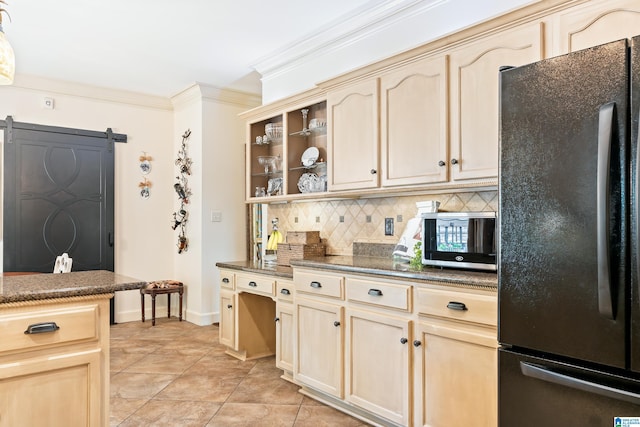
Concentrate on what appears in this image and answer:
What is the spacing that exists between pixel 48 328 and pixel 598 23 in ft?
8.46

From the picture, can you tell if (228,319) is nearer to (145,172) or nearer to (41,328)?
(41,328)

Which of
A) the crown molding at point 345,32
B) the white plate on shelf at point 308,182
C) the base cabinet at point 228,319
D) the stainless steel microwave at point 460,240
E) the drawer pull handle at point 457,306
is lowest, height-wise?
the base cabinet at point 228,319

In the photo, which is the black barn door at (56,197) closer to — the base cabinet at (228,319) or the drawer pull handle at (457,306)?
the base cabinet at (228,319)

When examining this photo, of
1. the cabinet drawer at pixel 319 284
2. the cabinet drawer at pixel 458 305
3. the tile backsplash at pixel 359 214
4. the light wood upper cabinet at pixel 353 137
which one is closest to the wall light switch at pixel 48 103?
the tile backsplash at pixel 359 214

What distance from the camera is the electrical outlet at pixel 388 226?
3.25 m

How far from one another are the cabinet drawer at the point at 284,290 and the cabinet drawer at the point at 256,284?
0.06m

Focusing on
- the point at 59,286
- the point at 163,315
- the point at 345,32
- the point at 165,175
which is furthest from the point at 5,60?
the point at 163,315

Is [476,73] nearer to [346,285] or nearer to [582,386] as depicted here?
[346,285]

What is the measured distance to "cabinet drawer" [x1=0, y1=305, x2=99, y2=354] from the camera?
166 centimetres

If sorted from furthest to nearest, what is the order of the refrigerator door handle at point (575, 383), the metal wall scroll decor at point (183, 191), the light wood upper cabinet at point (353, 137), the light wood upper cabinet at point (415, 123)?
1. the metal wall scroll decor at point (183, 191)
2. the light wood upper cabinet at point (353, 137)
3. the light wood upper cabinet at point (415, 123)
4. the refrigerator door handle at point (575, 383)

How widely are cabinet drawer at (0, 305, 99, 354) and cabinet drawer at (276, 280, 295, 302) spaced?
1525 mm

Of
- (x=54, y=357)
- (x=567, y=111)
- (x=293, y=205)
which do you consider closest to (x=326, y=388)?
(x=54, y=357)

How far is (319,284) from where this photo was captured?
284 cm

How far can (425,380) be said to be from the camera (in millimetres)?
2227
